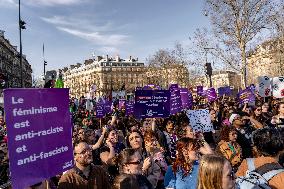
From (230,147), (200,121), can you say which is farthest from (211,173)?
(200,121)

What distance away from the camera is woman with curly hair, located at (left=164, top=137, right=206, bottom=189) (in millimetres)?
4500

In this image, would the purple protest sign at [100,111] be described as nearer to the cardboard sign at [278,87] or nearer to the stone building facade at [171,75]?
the cardboard sign at [278,87]

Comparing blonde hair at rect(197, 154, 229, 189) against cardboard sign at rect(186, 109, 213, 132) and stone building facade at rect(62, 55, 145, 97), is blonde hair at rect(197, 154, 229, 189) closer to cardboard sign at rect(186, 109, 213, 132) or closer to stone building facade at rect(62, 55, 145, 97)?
cardboard sign at rect(186, 109, 213, 132)

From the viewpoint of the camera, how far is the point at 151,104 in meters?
9.40

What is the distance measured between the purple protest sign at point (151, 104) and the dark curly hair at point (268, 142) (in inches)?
204

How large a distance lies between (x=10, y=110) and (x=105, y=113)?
13847mm

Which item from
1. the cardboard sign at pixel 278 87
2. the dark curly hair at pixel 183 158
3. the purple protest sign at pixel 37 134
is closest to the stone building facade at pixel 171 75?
the cardboard sign at pixel 278 87

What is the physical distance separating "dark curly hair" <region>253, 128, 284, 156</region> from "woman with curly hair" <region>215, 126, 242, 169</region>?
186 centimetres

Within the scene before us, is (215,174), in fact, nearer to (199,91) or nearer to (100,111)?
(100,111)

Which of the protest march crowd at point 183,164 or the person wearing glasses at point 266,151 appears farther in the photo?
the person wearing glasses at point 266,151

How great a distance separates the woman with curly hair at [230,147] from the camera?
620cm

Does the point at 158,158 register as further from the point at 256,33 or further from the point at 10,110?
the point at 256,33

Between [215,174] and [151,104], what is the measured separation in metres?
6.07

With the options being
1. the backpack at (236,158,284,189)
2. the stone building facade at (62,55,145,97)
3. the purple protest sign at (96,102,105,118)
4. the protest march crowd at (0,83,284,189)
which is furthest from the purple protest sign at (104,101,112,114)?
the stone building facade at (62,55,145,97)
